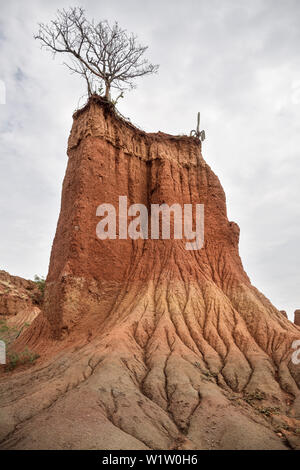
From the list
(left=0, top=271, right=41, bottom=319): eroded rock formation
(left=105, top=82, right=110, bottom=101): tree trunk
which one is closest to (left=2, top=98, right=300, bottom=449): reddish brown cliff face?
(left=105, top=82, right=110, bottom=101): tree trunk

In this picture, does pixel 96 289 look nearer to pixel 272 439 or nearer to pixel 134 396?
pixel 134 396

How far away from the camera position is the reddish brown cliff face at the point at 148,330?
9609 mm

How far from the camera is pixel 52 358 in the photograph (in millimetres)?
14398

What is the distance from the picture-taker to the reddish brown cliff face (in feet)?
31.5

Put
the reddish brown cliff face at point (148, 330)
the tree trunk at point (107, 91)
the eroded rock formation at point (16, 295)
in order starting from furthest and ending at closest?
the eroded rock formation at point (16, 295)
the tree trunk at point (107, 91)
the reddish brown cliff face at point (148, 330)

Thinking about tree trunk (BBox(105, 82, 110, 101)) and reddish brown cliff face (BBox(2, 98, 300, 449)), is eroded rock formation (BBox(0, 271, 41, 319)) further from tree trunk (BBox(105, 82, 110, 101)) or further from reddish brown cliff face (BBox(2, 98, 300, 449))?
tree trunk (BBox(105, 82, 110, 101))

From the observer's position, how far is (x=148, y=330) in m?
15.1

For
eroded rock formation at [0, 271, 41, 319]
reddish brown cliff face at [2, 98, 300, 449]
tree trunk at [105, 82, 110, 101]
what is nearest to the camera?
reddish brown cliff face at [2, 98, 300, 449]

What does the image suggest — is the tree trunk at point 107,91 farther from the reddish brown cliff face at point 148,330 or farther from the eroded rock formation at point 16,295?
the eroded rock formation at point 16,295

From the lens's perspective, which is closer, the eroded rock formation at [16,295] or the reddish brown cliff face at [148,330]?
the reddish brown cliff face at [148,330]

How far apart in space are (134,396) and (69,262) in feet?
26.7

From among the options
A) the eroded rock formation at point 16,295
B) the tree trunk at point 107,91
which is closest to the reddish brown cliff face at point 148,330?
the tree trunk at point 107,91
